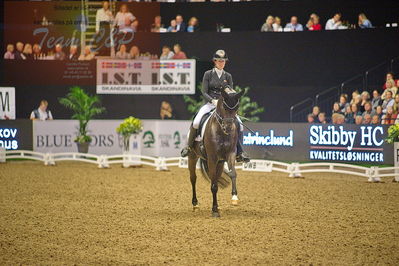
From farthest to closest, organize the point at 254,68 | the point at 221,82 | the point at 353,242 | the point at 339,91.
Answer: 1. the point at 254,68
2. the point at 339,91
3. the point at 221,82
4. the point at 353,242

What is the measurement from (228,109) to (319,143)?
9329mm

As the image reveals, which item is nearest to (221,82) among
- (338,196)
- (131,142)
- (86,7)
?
(338,196)

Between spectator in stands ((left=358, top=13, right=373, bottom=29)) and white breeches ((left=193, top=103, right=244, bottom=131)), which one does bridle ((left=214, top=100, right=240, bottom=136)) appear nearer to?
white breeches ((left=193, top=103, right=244, bottom=131))

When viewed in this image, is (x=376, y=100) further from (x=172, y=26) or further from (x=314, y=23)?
(x=172, y=26)

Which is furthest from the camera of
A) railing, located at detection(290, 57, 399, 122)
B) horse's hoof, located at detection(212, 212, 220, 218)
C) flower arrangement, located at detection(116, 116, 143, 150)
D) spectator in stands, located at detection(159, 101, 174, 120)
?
spectator in stands, located at detection(159, 101, 174, 120)

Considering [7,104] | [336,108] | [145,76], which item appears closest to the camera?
[336,108]

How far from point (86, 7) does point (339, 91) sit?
10208 millimetres

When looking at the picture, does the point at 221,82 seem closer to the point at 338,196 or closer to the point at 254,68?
the point at 338,196

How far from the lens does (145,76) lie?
2398 cm

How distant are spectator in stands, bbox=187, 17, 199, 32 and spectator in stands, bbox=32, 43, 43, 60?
585 centimetres

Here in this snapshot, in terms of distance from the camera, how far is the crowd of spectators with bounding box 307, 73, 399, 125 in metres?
18.5

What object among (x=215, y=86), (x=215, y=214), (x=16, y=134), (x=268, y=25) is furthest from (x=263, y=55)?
(x=215, y=214)

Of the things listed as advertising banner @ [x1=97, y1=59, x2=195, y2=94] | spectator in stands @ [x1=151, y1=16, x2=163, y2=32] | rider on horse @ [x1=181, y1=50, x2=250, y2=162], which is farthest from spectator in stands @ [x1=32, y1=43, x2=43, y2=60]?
rider on horse @ [x1=181, y1=50, x2=250, y2=162]

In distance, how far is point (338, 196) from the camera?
13.2 metres
